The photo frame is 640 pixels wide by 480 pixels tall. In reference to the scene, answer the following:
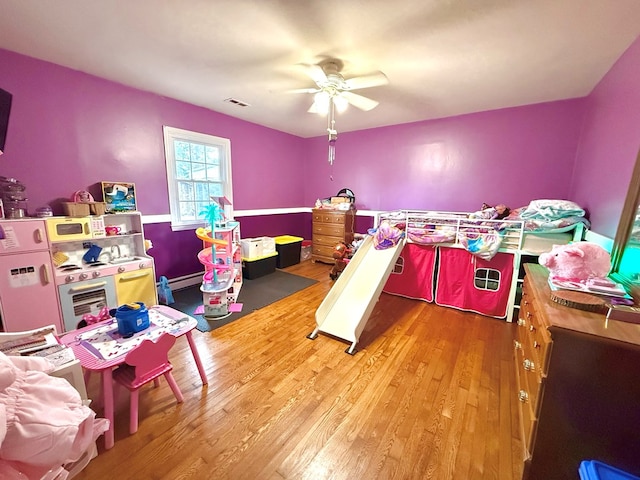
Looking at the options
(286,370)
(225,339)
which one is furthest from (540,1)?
(225,339)

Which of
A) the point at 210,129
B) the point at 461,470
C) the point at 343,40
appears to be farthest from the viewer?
the point at 210,129

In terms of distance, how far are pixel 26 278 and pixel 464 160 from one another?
17.2 feet

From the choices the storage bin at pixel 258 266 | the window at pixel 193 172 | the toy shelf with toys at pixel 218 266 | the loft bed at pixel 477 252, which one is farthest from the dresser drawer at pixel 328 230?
the toy shelf with toys at pixel 218 266

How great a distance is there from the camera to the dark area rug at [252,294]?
2.83 metres

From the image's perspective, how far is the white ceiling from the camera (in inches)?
65.3

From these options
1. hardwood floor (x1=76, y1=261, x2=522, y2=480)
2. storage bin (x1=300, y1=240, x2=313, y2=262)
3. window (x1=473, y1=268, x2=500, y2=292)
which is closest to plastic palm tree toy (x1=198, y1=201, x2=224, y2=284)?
hardwood floor (x1=76, y1=261, x2=522, y2=480)

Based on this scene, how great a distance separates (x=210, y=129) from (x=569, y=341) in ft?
14.4

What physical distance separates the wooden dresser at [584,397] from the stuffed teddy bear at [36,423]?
1.86m

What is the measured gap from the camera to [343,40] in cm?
198

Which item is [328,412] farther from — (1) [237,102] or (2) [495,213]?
(1) [237,102]

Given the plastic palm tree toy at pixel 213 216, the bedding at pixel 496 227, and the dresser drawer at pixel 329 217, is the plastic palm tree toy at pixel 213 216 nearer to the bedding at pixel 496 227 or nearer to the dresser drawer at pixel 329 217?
the dresser drawer at pixel 329 217

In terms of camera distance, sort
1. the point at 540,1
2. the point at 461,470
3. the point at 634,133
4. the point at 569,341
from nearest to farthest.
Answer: the point at 569,341
the point at 461,470
the point at 540,1
the point at 634,133

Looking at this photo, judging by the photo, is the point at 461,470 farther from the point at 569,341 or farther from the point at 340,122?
the point at 340,122

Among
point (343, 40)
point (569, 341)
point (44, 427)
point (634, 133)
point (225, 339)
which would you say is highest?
point (343, 40)
